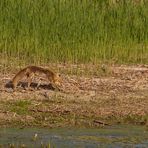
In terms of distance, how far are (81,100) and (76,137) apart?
1.97m

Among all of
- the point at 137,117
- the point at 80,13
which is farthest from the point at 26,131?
the point at 80,13

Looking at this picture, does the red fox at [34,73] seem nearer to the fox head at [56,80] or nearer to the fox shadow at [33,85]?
the fox head at [56,80]

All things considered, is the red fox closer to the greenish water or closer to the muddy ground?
the muddy ground

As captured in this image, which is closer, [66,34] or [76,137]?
[76,137]

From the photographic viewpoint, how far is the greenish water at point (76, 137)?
7688 mm

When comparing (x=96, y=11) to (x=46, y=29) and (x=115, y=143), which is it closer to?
(x=46, y=29)

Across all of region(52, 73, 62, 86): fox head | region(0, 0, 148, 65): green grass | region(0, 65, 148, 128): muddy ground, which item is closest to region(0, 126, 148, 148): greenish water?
region(0, 65, 148, 128): muddy ground

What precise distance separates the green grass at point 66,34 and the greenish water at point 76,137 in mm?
3834

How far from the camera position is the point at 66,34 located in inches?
485

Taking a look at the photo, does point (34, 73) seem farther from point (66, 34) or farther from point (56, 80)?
point (66, 34)

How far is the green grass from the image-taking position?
12258 mm

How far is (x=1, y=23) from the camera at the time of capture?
12.4 metres

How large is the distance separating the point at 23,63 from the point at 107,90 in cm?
220

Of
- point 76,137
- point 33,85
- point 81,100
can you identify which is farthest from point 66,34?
point 76,137
